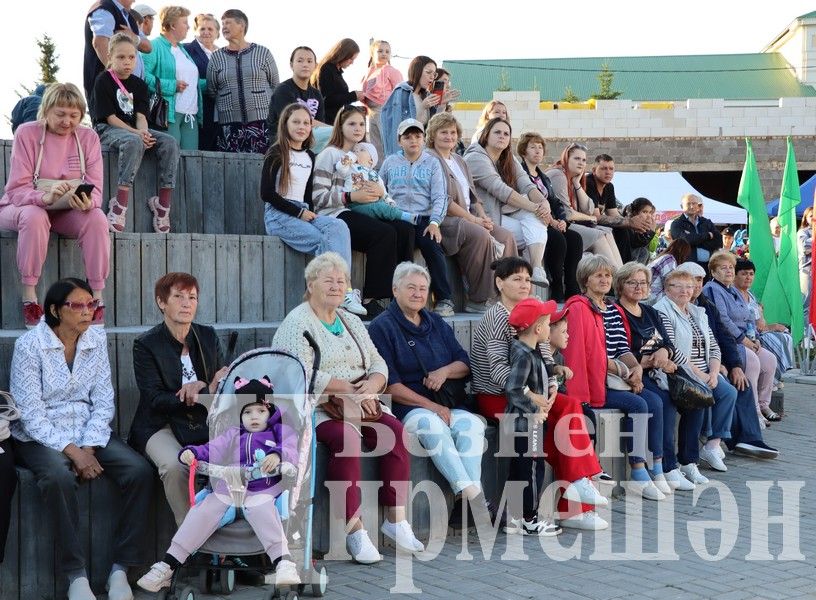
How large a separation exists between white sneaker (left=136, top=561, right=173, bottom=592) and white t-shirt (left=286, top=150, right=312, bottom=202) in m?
3.44

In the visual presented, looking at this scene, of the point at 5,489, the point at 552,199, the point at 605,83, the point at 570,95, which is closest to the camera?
the point at 5,489

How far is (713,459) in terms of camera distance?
8336mm

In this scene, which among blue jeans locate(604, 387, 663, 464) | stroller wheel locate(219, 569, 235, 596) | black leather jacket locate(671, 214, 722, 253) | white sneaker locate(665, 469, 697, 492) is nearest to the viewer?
stroller wheel locate(219, 569, 235, 596)

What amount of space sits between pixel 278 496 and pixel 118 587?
0.85 meters

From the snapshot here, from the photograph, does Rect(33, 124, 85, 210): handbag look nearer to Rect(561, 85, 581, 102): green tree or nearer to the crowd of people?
the crowd of people

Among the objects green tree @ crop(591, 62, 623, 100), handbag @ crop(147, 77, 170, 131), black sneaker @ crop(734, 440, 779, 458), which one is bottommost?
black sneaker @ crop(734, 440, 779, 458)

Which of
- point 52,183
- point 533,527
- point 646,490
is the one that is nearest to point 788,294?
point 646,490

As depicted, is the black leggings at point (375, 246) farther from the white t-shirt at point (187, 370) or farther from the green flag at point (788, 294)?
the green flag at point (788, 294)

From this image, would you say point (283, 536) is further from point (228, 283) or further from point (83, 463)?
point (228, 283)

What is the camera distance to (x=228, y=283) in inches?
295

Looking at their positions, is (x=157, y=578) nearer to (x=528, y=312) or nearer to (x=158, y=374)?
(x=158, y=374)

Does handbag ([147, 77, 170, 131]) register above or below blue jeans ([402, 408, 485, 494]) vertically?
above

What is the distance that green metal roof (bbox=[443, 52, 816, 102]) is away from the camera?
46312 millimetres

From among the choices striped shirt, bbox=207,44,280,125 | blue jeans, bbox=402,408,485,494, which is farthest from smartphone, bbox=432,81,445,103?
blue jeans, bbox=402,408,485,494
